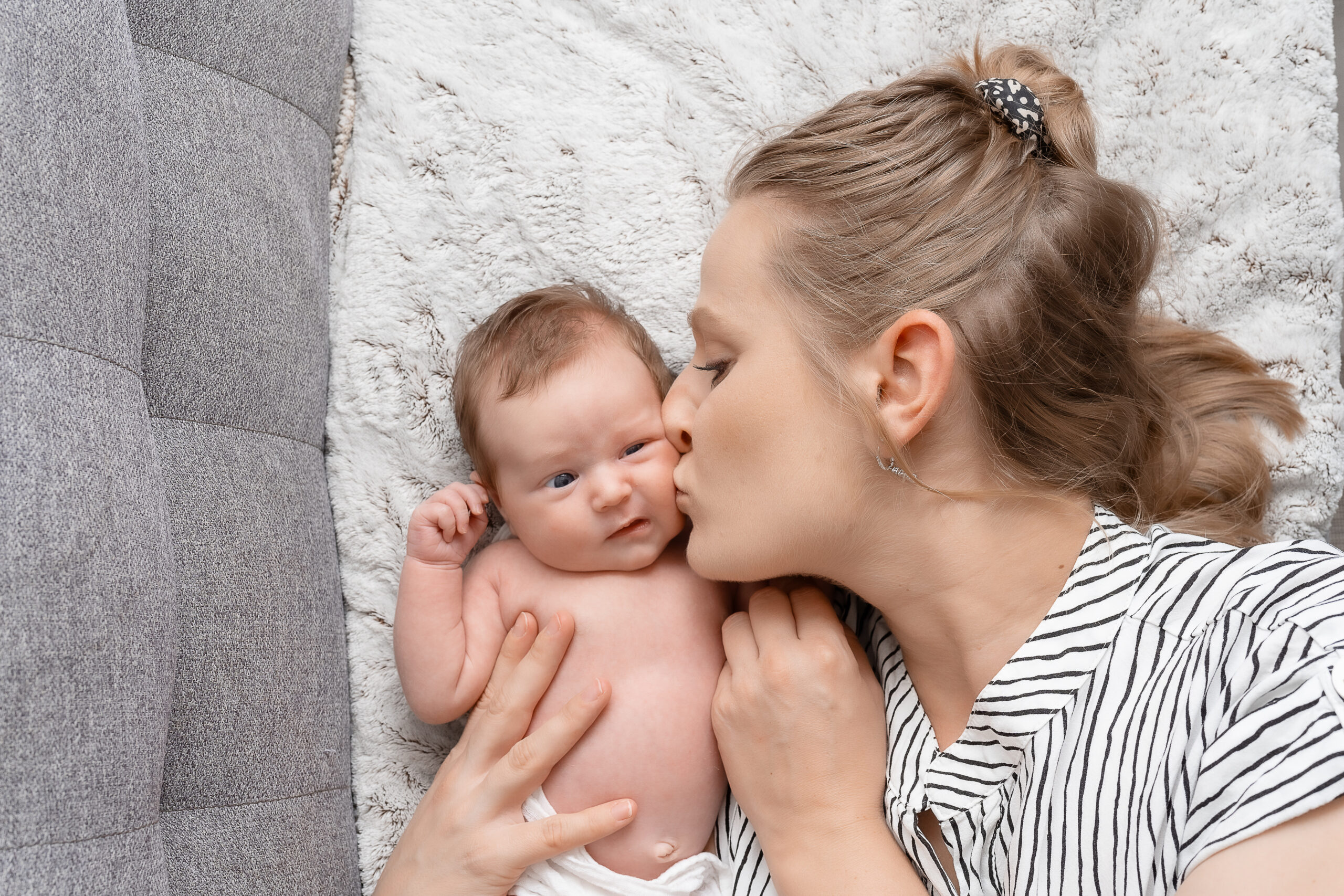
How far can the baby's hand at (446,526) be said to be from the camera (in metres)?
1.48

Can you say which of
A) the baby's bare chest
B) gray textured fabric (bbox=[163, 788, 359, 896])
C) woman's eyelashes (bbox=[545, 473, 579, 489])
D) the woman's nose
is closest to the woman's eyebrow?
the woman's nose

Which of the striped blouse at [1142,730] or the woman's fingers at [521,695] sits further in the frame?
the woman's fingers at [521,695]

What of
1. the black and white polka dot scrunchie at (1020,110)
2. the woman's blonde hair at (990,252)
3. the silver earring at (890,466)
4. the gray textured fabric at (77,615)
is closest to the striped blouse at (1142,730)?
the woman's blonde hair at (990,252)

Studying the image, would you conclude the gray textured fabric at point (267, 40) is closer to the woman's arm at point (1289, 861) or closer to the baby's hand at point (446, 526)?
the baby's hand at point (446, 526)

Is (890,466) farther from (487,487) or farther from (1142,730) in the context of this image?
(487,487)

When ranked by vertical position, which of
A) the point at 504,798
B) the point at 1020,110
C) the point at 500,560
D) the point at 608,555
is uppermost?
the point at 1020,110

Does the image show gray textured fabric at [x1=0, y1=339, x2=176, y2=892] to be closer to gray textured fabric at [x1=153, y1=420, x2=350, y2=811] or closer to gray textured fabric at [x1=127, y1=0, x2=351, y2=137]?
gray textured fabric at [x1=153, y1=420, x2=350, y2=811]

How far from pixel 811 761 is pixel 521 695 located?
460 mm

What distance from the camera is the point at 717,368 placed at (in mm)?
1324

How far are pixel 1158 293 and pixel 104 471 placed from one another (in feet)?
5.69

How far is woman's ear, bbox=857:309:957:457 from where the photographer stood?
113 cm

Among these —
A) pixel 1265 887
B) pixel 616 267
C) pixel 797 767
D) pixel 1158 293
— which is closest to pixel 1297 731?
pixel 1265 887

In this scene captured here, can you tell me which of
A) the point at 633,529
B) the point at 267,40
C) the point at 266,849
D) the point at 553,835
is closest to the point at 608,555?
the point at 633,529

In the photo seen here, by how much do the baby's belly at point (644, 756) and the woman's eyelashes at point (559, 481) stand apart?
0.22m
